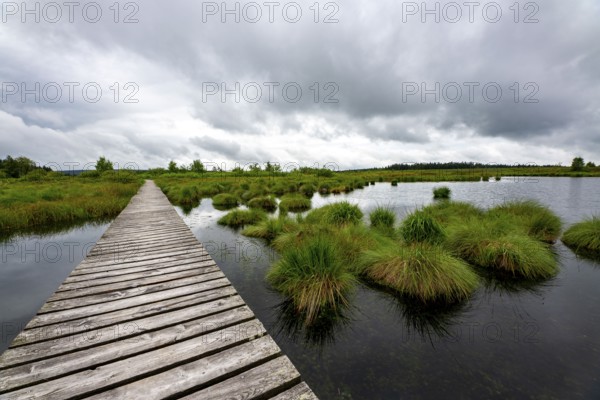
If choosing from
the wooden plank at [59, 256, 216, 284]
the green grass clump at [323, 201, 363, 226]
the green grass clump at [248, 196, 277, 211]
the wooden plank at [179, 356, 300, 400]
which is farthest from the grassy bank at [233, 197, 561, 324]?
the green grass clump at [248, 196, 277, 211]

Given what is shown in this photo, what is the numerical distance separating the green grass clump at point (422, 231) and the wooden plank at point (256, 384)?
20.1ft

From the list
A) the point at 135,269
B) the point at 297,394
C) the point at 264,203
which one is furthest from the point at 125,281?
the point at 264,203

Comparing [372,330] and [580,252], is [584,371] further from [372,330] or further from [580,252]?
[580,252]

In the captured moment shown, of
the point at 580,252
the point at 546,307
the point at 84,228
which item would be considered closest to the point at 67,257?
the point at 84,228

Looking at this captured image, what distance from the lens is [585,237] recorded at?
8602mm

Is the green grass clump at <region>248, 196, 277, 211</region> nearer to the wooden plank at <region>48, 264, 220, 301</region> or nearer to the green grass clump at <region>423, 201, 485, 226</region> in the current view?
the green grass clump at <region>423, 201, 485, 226</region>

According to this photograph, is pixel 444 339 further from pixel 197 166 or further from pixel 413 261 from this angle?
pixel 197 166

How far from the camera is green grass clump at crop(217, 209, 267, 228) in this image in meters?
13.2

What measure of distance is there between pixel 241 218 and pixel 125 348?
421 inches

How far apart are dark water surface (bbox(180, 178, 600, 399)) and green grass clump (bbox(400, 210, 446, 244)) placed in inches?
75.4

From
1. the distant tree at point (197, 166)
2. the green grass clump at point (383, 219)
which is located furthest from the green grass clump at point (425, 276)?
the distant tree at point (197, 166)

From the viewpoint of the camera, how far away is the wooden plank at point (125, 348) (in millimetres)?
2434

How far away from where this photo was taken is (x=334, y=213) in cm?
1134

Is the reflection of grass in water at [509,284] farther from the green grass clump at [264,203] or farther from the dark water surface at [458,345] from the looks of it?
the green grass clump at [264,203]
